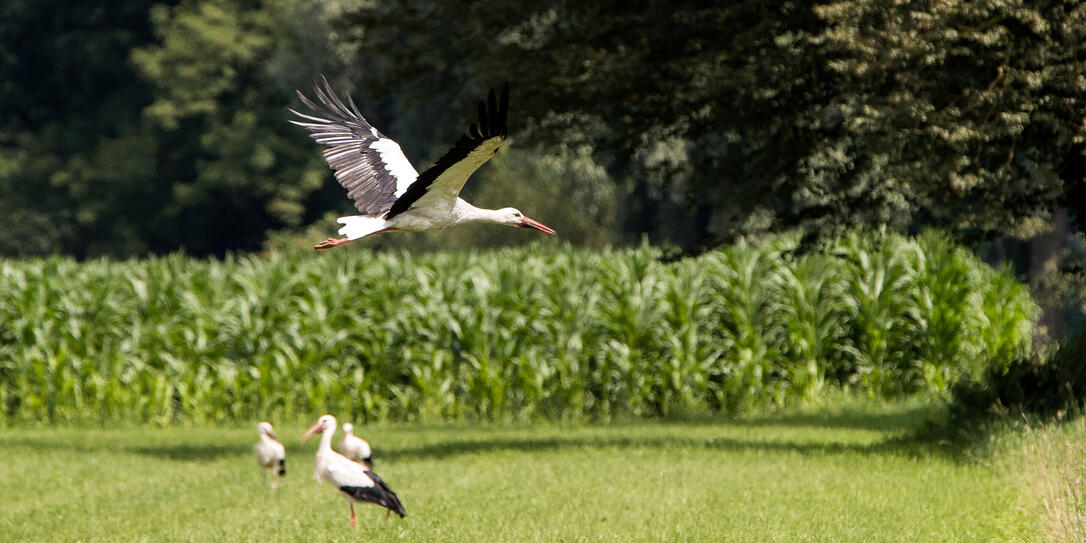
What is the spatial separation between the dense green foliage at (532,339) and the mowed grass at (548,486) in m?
1.13

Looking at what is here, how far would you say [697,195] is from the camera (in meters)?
13.3

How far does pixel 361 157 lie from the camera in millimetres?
8672

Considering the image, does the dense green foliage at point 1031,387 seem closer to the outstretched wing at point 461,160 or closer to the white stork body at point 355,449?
the white stork body at point 355,449

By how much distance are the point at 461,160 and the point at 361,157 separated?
2.18 m

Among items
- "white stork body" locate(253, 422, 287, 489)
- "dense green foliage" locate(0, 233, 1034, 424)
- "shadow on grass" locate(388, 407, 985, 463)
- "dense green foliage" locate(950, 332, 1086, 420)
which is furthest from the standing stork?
"dense green foliage" locate(0, 233, 1034, 424)

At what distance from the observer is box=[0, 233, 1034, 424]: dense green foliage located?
1761 centimetres

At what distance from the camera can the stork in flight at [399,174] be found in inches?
258

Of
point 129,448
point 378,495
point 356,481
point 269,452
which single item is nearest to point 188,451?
point 129,448

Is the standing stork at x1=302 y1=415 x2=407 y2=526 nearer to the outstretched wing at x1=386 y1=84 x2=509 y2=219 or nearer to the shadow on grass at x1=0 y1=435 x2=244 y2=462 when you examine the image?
the outstretched wing at x1=386 y1=84 x2=509 y2=219

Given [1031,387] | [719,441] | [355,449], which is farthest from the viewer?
[719,441]

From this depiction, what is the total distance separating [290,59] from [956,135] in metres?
31.4

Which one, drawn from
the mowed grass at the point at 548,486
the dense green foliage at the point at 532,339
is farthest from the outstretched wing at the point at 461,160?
the dense green foliage at the point at 532,339

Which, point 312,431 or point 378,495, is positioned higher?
point 312,431

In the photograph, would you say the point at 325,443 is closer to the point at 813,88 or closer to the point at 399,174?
the point at 399,174
